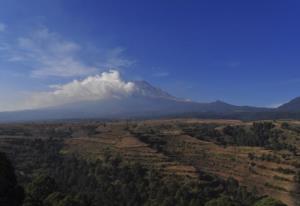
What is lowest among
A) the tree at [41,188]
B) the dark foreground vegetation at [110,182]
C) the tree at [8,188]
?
the dark foreground vegetation at [110,182]

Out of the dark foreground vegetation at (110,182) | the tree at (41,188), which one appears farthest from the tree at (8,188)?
the tree at (41,188)

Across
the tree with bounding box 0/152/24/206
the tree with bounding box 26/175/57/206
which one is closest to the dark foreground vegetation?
the tree with bounding box 26/175/57/206

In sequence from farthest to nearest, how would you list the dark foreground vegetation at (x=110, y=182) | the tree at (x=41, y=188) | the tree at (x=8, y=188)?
the dark foreground vegetation at (x=110, y=182) < the tree at (x=41, y=188) < the tree at (x=8, y=188)

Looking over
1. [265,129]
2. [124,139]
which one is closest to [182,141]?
[124,139]

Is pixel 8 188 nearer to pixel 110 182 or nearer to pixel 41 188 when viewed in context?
pixel 41 188

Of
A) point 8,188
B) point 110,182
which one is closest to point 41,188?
point 8,188

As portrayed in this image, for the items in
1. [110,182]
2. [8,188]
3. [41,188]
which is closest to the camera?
[8,188]

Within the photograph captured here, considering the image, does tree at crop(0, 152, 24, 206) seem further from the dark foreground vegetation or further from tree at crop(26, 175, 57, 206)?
tree at crop(26, 175, 57, 206)

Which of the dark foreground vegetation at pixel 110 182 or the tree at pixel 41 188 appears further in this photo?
the dark foreground vegetation at pixel 110 182

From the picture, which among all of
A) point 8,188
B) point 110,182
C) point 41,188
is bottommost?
point 110,182

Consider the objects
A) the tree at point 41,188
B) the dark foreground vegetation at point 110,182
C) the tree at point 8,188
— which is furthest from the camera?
the dark foreground vegetation at point 110,182

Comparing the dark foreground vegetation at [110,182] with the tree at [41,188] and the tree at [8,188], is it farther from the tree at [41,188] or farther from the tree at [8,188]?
the tree at [8,188]

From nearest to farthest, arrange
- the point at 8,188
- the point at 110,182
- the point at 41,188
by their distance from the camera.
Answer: the point at 8,188 → the point at 41,188 → the point at 110,182
